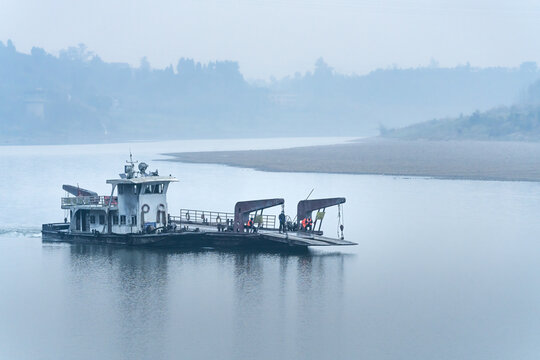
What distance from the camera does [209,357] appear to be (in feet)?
127

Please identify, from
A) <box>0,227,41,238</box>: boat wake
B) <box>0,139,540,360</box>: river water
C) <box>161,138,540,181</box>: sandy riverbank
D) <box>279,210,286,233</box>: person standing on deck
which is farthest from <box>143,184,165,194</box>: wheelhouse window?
<box>161,138,540,181</box>: sandy riverbank

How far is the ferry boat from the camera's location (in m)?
61.4

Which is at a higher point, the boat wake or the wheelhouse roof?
the wheelhouse roof

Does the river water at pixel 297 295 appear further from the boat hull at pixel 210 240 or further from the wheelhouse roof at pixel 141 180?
the wheelhouse roof at pixel 141 180

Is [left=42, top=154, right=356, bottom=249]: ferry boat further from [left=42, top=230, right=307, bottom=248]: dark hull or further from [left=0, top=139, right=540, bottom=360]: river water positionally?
[left=0, top=139, right=540, bottom=360]: river water

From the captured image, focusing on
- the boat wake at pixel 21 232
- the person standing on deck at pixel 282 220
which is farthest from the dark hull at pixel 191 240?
the boat wake at pixel 21 232

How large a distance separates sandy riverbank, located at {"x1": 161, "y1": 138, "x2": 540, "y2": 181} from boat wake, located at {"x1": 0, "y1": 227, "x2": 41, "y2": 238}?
62488mm

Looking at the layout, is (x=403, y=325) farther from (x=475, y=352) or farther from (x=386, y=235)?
(x=386, y=235)

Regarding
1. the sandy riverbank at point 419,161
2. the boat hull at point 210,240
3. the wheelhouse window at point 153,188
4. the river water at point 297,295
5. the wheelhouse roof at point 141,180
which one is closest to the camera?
the river water at point 297,295

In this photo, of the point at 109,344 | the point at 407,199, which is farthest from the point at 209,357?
the point at 407,199

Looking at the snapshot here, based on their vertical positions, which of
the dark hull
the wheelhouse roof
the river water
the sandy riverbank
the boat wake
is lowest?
the river water

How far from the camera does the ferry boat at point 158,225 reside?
202ft

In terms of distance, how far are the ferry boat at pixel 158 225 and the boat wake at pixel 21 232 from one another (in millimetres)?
4244

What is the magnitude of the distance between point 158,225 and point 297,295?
18215 millimetres
